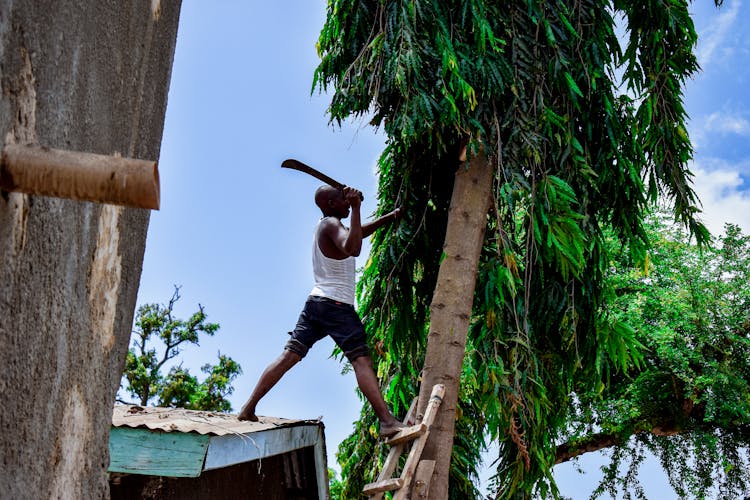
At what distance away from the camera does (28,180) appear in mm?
1345

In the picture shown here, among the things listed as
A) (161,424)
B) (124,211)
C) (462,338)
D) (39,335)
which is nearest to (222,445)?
(161,424)

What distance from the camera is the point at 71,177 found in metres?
1.34

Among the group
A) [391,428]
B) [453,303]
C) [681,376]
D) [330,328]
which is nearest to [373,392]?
[391,428]

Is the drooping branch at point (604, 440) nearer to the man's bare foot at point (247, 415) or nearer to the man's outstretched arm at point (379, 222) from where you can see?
the man's outstretched arm at point (379, 222)

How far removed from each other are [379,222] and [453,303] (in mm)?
978

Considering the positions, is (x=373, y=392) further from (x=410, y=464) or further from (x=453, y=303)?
(x=453, y=303)

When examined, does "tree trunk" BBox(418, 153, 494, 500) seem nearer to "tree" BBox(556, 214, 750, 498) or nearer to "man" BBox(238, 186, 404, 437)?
"man" BBox(238, 186, 404, 437)

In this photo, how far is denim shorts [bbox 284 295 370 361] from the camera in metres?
5.56

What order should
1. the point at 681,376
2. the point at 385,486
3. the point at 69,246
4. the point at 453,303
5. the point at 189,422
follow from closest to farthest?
the point at 69,246 < the point at 189,422 < the point at 385,486 < the point at 453,303 < the point at 681,376

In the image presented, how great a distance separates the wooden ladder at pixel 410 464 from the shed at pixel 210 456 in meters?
0.59

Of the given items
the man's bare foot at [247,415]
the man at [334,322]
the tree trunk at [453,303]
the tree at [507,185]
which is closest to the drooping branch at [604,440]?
the tree at [507,185]

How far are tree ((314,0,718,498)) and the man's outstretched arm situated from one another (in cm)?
21

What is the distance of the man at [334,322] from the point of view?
18.1ft

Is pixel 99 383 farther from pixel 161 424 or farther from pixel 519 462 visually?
pixel 519 462
